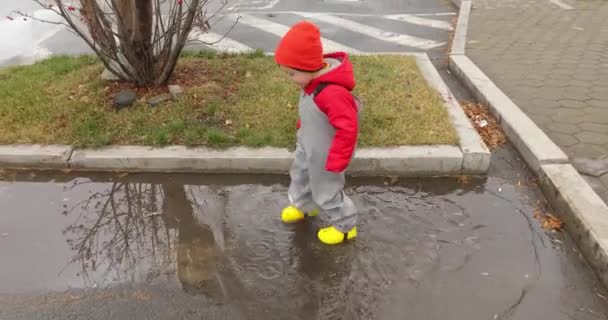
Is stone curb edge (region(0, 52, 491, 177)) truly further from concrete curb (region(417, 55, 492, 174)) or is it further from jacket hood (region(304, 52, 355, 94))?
jacket hood (region(304, 52, 355, 94))

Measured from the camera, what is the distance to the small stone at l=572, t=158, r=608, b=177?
3689 mm

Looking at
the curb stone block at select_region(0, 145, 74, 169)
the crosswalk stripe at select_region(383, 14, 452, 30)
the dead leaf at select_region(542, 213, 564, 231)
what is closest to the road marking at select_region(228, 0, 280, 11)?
the crosswalk stripe at select_region(383, 14, 452, 30)

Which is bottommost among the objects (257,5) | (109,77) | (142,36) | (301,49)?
(257,5)

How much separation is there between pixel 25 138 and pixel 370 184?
287cm

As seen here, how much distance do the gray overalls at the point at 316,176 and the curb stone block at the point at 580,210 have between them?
4.49 ft

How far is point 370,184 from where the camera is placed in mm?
3736

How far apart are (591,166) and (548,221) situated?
85 cm

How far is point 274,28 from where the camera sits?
8250mm

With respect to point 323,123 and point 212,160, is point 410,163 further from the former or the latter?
point 212,160

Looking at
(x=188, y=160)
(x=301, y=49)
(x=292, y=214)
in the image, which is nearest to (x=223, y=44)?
(x=188, y=160)

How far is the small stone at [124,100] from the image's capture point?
14.8 ft

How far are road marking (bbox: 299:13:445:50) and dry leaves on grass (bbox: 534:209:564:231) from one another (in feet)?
14.0

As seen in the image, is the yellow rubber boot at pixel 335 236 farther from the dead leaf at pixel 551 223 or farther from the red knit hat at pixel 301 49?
the dead leaf at pixel 551 223

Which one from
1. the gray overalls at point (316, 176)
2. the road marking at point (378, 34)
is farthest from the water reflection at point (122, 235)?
the road marking at point (378, 34)
